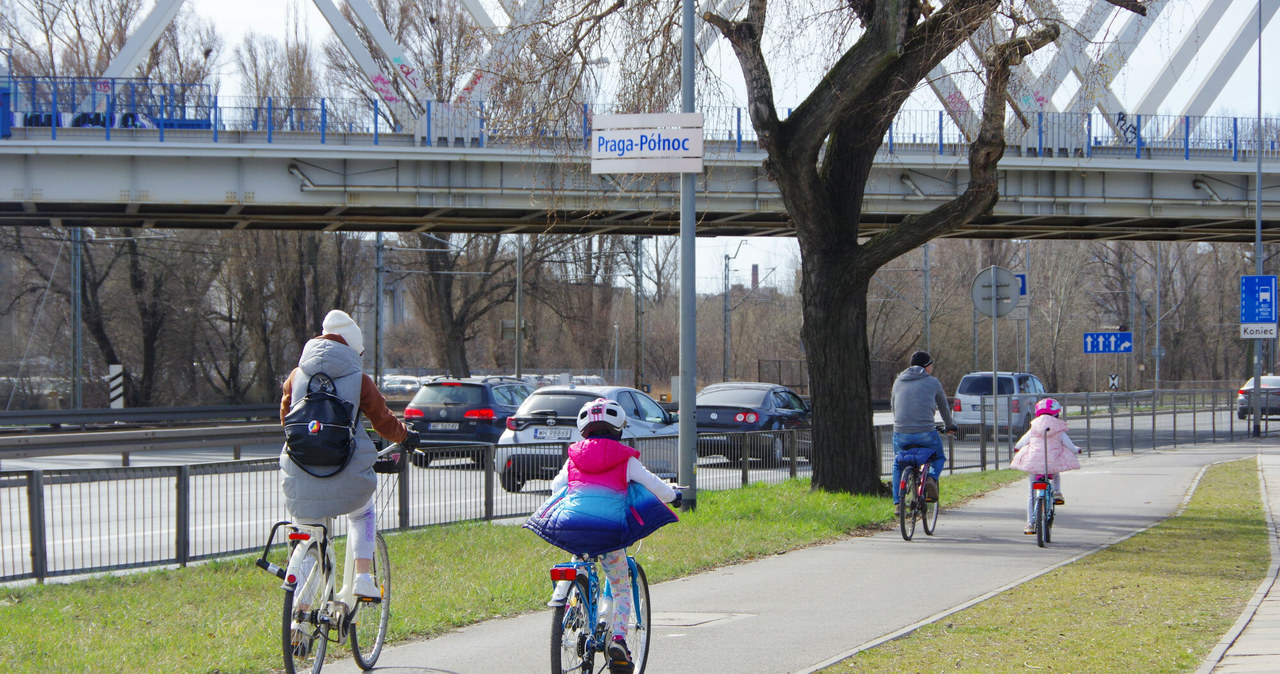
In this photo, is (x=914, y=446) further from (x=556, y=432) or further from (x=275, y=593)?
Answer: (x=556, y=432)

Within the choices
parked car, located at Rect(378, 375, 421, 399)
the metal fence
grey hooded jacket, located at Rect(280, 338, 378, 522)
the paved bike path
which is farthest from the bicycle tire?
parked car, located at Rect(378, 375, 421, 399)

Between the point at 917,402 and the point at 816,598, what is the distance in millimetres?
3766

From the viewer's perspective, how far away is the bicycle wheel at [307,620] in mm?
5320

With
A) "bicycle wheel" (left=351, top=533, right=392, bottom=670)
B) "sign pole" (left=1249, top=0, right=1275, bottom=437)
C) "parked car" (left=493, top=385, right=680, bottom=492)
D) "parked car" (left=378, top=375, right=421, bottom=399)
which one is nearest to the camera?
"bicycle wheel" (left=351, top=533, right=392, bottom=670)

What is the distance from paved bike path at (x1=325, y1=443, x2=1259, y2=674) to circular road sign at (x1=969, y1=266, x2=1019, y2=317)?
4.85 meters

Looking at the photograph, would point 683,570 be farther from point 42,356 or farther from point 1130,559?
point 42,356

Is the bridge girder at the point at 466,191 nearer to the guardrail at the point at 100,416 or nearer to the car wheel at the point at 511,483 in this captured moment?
the guardrail at the point at 100,416

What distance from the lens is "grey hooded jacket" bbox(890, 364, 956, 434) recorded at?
37.6 ft

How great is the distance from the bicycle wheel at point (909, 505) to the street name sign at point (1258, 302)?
23.7 metres

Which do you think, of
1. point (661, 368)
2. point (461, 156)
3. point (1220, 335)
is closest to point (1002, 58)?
point (461, 156)

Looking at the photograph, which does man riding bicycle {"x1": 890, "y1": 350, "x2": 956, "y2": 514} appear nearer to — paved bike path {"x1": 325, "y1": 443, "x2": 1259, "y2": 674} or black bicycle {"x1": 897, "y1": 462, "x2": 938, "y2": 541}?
black bicycle {"x1": 897, "y1": 462, "x2": 938, "y2": 541}

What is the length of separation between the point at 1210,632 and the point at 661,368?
7357cm

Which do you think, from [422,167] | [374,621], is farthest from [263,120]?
[374,621]

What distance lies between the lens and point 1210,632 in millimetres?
6953
